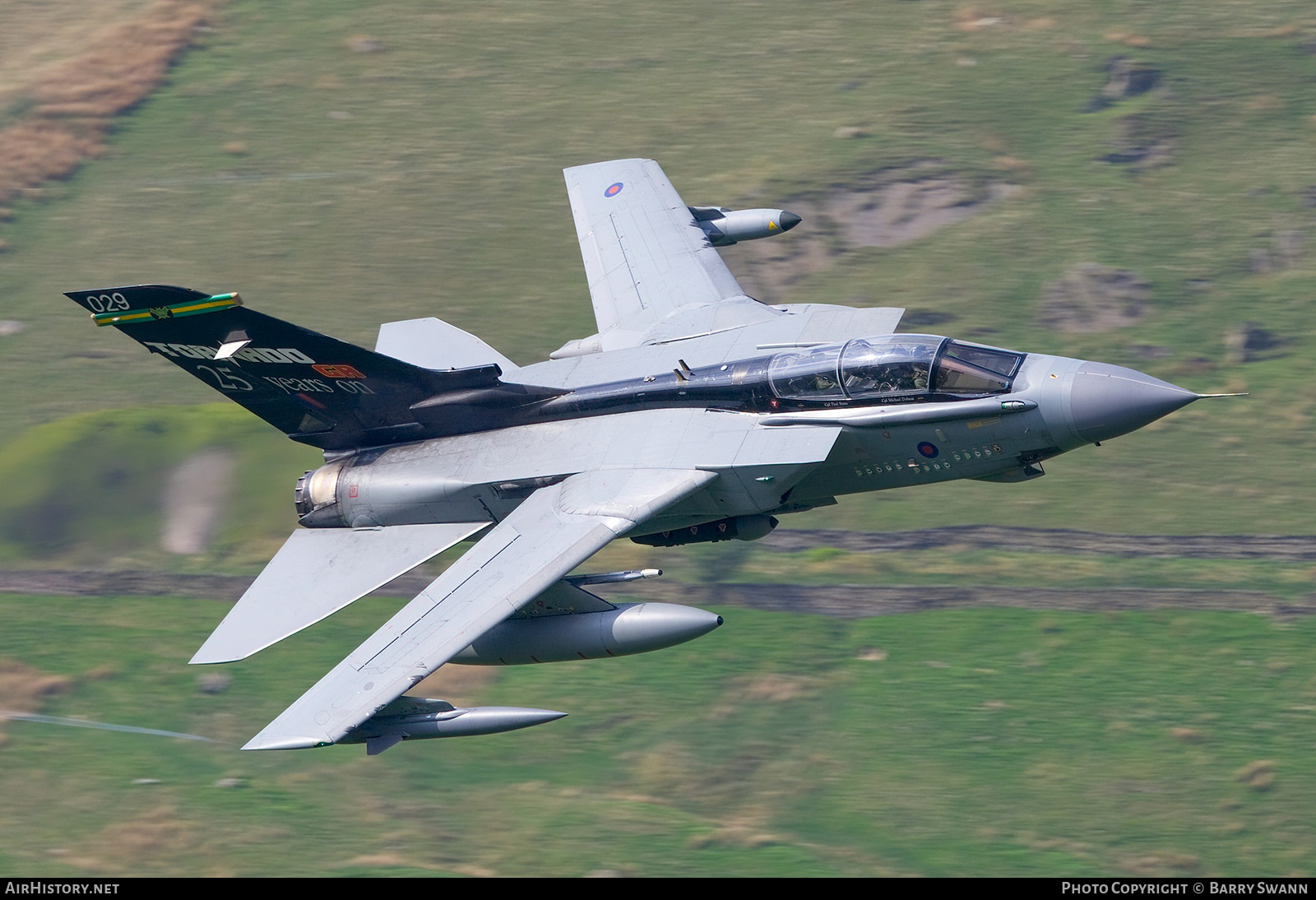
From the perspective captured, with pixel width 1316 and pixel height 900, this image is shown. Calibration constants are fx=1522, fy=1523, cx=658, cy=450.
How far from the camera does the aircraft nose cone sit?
2278 centimetres

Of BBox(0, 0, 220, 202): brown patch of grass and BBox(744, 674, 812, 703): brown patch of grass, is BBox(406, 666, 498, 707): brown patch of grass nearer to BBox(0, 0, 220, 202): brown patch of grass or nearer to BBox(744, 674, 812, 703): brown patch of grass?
BBox(744, 674, 812, 703): brown patch of grass

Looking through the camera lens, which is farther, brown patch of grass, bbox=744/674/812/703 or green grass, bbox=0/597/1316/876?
brown patch of grass, bbox=744/674/812/703

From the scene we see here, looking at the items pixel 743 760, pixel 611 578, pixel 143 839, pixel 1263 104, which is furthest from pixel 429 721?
pixel 1263 104

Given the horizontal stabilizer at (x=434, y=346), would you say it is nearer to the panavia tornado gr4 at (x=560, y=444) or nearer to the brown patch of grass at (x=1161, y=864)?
the panavia tornado gr4 at (x=560, y=444)

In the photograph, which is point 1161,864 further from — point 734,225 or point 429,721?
point 429,721

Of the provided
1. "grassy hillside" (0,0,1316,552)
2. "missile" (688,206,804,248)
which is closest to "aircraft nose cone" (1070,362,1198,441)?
"missile" (688,206,804,248)

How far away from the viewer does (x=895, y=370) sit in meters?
23.5

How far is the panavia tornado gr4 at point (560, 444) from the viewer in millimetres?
22688

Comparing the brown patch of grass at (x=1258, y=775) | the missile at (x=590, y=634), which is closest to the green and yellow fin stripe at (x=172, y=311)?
the missile at (x=590, y=634)

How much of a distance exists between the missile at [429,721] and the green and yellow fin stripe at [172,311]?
24.9 feet

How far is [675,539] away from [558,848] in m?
7.74

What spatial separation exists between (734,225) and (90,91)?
2964 centimetres

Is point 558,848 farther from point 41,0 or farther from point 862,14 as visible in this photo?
point 41,0

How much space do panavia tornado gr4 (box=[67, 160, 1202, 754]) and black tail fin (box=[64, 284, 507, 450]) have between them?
0.12 feet
